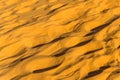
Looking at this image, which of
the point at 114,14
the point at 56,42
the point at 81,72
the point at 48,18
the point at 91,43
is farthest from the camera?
the point at 48,18

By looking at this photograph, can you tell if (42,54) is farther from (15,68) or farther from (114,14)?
(114,14)

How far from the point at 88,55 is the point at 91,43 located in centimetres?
27

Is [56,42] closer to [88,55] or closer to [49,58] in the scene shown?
[49,58]

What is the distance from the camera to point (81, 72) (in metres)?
2.65

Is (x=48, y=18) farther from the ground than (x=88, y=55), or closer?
farther from the ground

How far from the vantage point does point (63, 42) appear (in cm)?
326

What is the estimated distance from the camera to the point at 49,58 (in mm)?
3002

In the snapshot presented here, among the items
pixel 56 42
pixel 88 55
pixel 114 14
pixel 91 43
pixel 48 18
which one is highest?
pixel 48 18

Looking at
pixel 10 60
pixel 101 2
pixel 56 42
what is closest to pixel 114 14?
pixel 101 2

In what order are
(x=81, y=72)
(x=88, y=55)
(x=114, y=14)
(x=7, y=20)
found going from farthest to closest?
(x=7, y=20)
(x=114, y=14)
(x=88, y=55)
(x=81, y=72)

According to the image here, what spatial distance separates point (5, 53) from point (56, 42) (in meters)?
0.77

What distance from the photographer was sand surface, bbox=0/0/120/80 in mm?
2723

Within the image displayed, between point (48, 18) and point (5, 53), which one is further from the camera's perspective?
point (48, 18)

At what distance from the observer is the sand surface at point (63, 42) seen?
2.72 meters
